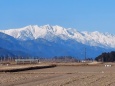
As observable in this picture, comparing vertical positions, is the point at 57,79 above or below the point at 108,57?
below

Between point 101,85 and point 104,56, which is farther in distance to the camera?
point 104,56

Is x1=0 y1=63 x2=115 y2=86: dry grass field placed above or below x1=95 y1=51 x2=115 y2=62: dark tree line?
below

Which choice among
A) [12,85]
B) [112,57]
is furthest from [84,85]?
[112,57]

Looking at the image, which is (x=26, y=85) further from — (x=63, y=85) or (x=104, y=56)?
(x=104, y=56)

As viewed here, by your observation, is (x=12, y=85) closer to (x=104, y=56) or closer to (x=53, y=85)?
(x=53, y=85)

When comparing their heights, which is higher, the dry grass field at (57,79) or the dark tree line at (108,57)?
the dark tree line at (108,57)

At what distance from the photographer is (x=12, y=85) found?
29.4 meters

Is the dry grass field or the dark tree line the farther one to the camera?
the dark tree line

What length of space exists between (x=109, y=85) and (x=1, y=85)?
750 cm

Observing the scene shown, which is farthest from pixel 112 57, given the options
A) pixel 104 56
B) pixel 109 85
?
pixel 109 85

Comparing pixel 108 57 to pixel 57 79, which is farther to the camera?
pixel 108 57

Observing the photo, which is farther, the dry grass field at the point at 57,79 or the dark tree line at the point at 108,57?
the dark tree line at the point at 108,57

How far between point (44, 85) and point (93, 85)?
3.33 meters

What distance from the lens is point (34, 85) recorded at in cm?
2894
